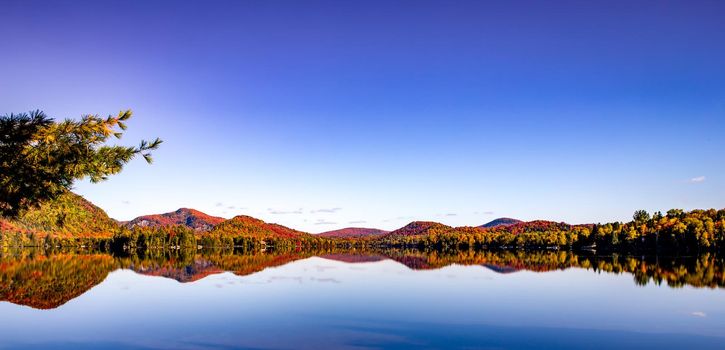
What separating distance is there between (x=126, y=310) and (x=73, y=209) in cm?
1806

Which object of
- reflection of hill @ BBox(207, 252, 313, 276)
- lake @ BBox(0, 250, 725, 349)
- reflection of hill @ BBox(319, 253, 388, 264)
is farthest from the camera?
reflection of hill @ BBox(319, 253, 388, 264)

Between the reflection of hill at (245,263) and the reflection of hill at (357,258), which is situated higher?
the reflection of hill at (245,263)

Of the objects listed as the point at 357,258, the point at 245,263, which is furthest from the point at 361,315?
the point at 357,258

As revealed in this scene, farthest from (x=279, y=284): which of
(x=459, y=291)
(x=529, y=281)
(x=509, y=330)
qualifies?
(x=509, y=330)

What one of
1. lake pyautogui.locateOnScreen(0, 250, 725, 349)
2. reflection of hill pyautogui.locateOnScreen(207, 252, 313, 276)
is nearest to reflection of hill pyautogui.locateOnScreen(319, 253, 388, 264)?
reflection of hill pyautogui.locateOnScreen(207, 252, 313, 276)

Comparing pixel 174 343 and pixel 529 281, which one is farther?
pixel 529 281

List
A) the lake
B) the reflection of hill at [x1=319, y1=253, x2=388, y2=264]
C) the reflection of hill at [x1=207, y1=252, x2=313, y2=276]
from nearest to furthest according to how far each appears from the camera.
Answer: the lake, the reflection of hill at [x1=207, y1=252, x2=313, y2=276], the reflection of hill at [x1=319, y1=253, x2=388, y2=264]

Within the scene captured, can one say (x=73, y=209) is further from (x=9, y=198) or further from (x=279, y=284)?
(x=279, y=284)

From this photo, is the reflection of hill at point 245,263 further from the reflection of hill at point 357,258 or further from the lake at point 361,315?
the lake at point 361,315

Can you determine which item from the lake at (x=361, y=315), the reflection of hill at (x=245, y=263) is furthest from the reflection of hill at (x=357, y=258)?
the lake at (x=361, y=315)

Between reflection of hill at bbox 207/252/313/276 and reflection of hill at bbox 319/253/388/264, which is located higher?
reflection of hill at bbox 207/252/313/276

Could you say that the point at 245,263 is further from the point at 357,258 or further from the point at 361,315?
the point at 361,315

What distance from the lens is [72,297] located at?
34.7m

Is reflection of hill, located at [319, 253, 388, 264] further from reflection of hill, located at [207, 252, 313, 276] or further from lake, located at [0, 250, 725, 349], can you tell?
lake, located at [0, 250, 725, 349]
